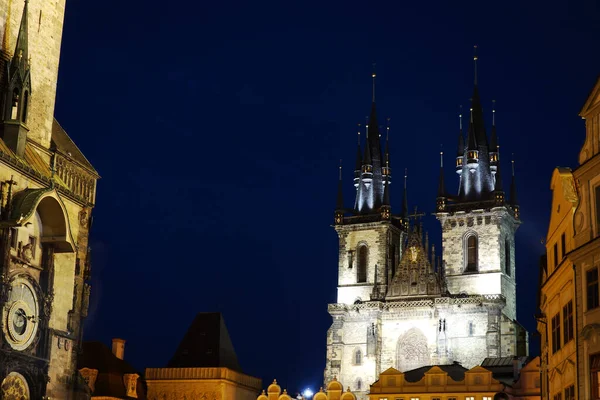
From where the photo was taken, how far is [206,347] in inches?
2360

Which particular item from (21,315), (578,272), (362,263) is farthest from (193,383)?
(578,272)

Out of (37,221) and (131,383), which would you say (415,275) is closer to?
(131,383)

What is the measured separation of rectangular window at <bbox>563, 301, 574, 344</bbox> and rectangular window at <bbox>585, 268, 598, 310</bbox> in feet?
6.56

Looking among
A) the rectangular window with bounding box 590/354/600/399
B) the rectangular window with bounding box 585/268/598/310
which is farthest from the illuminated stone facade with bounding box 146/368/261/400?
the rectangular window with bounding box 590/354/600/399

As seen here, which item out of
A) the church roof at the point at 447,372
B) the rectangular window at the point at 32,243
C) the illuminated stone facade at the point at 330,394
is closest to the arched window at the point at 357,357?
the church roof at the point at 447,372

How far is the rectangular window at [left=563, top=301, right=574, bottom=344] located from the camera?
2724cm

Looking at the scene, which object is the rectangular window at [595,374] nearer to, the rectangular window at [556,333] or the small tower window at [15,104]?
the rectangular window at [556,333]

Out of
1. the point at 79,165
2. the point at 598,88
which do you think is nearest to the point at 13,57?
the point at 79,165

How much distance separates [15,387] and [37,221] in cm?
508

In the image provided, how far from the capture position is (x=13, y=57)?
30.2 meters

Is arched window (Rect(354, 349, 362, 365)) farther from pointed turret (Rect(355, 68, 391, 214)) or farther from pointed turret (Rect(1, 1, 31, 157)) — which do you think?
pointed turret (Rect(1, 1, 31, 157))

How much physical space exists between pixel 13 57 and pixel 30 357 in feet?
→ 30.2

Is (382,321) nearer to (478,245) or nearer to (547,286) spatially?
(478,245)

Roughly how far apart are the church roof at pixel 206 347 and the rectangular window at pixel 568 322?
1303 inches
